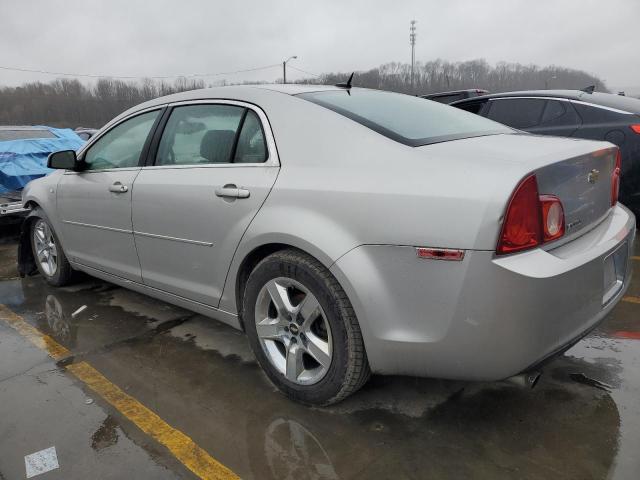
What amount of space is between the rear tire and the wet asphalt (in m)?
1.13

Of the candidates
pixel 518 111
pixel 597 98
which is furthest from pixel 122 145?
pixel 597 98

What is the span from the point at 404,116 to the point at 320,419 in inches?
60.8

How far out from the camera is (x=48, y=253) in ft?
14.5

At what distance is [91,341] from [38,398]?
71cm

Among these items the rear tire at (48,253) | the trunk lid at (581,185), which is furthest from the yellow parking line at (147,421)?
the trunk lid at (581,185)

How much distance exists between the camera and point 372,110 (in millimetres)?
2486

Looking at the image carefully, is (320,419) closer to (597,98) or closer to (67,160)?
(67,160)

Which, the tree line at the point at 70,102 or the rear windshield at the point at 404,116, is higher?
the tree line at the point at 70,102

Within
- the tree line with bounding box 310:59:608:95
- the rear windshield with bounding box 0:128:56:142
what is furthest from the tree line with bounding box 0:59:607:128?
the rear windshield with bounding box 0:128:56:142

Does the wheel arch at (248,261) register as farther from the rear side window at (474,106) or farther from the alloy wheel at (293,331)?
the rear side window at (474,106)

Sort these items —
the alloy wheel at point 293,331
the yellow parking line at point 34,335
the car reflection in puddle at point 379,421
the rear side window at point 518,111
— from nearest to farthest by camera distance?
the car reflection in puddle at point 379,421 < the alloy wheel at point 293,331 < the yellow parking line at point 34,335 < the rear side window at point 518,111

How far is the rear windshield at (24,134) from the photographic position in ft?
Answer: 24.8

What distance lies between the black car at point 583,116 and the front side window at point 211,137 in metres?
3.79

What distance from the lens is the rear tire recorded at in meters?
4.21
